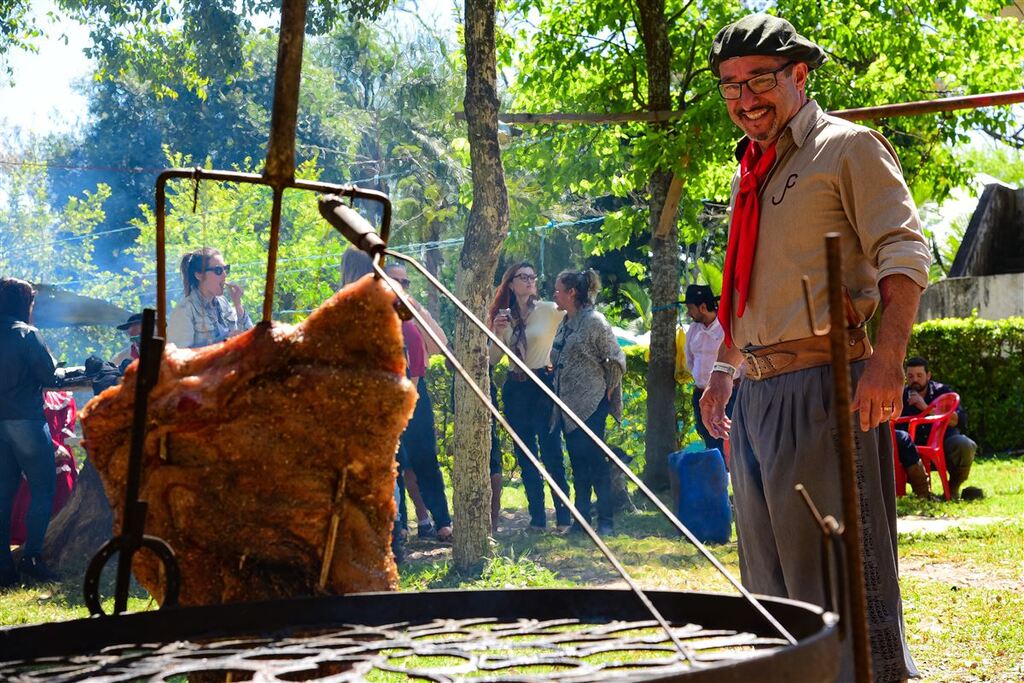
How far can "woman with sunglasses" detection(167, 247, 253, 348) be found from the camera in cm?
705

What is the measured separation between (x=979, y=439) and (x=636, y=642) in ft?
44.5

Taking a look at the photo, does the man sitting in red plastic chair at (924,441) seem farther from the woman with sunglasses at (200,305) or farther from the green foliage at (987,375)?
the woman with sunglasses at (200,305)

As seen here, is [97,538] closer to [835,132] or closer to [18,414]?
[18,414]

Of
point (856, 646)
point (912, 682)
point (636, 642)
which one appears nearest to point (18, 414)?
point (912, 682)

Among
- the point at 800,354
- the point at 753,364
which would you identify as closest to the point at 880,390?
the point at 800,354

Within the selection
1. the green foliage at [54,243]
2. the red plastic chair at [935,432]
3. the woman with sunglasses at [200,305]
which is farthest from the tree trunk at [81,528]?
the green foliage at [54,243]

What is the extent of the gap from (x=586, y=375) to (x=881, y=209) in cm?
571

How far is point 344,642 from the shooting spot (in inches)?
80.0

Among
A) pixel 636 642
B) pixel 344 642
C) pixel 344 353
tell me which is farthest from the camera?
pixel 344 353

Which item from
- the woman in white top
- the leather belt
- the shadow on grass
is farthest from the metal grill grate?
the woman in white top

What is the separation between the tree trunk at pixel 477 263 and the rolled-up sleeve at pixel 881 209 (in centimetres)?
412

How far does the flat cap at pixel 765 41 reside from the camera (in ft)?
9.80

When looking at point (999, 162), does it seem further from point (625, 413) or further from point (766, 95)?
point (766, 95)

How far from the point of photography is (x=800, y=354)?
296 cm
